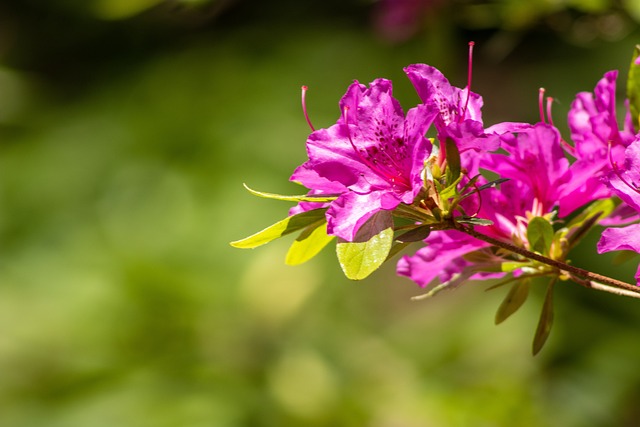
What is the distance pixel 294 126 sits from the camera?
2949 millimetres

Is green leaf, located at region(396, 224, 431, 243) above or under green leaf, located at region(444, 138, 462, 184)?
under

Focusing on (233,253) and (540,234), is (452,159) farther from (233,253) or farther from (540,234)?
(233,253)

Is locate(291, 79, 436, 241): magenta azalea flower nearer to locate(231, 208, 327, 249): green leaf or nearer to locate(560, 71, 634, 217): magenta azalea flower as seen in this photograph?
locate(231, 208, 327, 249): green leaf

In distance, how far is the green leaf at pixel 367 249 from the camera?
1.34ft

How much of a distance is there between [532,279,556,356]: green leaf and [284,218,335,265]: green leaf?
13 centimetres

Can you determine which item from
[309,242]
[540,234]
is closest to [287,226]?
[309,242]

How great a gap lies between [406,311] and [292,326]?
62cm

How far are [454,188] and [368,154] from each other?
5 centimetres

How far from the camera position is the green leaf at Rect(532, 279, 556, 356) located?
494 mm

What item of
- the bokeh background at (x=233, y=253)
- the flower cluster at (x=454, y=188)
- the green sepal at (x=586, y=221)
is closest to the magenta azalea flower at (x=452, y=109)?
the flower cluster at (x=454, y=188)

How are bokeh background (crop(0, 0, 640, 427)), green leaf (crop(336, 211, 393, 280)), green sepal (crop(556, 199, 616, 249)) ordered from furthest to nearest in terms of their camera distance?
bokeh background (crop(0, 0, 640, 427)) < green sepal (crop(556, 199, 616, 249)) < green leaf (crop(336, 211, 393, 280))

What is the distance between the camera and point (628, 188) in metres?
0.42

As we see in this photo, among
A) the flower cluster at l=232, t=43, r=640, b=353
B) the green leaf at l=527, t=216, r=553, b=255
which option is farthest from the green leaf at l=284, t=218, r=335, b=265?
Answer: the green leaf at l=527, t=216, r=553, b=255

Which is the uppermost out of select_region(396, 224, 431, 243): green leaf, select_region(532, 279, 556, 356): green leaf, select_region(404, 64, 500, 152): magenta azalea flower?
select_region(404, 64, 500, 152): magenta azalea flower
